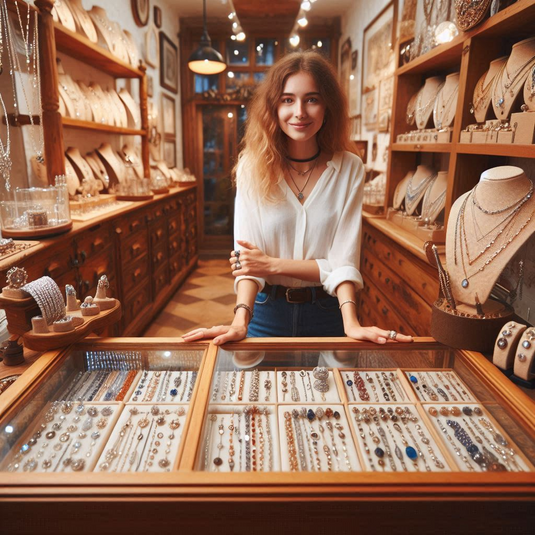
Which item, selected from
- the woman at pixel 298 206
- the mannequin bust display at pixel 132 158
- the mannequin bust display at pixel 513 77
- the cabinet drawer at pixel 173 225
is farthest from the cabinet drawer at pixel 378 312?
the mannequin bust display at pixel 132 158

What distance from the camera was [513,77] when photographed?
68.4 inches

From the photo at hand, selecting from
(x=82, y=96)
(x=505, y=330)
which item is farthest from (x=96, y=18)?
(x=505, y=330)

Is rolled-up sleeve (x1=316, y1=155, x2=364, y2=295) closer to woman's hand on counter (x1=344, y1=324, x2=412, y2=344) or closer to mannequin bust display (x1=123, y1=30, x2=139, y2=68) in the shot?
woman's hand on counter (x1=344, y1=324, x2=412, y2=344)

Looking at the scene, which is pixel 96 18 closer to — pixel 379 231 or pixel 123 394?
pixel 379 231

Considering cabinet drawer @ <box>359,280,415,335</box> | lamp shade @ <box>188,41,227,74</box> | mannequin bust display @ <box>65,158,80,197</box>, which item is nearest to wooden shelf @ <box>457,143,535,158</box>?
cabinet drawer @ <box>359,280,415,335</box>

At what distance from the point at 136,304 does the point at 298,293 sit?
2.39 meters

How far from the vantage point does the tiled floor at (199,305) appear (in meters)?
4.08

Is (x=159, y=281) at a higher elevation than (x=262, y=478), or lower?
lower

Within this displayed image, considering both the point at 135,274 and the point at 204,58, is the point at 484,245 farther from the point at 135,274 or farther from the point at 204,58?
the point at 204,58

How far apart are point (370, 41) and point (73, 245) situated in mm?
3758

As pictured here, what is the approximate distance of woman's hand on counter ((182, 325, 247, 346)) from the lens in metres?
1.18

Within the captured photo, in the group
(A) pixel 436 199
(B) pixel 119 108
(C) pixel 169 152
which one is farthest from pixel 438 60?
(C) pixel 169 152

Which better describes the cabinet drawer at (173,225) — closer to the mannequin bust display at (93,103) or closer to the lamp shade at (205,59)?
the mannequin bust display at (93,103)

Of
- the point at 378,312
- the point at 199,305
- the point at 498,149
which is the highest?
the point at 498,149
